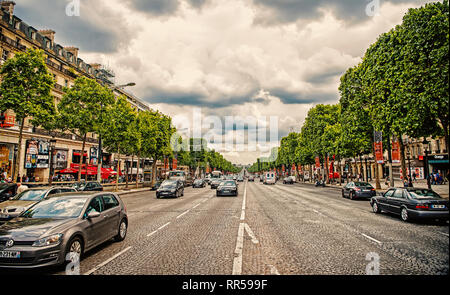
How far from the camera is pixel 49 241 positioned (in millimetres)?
5477

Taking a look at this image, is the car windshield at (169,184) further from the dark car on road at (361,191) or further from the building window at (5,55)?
the building window at (5,55)

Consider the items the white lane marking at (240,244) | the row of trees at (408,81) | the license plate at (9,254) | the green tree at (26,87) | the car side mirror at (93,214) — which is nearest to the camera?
the license plate at (9,254)

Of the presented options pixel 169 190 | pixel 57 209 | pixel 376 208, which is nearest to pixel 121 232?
pixel 57 209

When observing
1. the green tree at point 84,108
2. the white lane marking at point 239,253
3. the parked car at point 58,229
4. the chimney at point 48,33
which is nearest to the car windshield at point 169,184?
the green tree at point 84,108

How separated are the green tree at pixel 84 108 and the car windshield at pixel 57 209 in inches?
858

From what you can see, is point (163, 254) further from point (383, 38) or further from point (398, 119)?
point (383, 38)

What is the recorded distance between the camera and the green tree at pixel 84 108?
89.4 feet

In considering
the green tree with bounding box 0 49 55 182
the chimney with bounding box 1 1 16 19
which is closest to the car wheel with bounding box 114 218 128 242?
the green tree with bounding box 0 49 55 182

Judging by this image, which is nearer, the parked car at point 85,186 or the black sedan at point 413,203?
the black sedan at point 413,203

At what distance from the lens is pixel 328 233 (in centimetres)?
913

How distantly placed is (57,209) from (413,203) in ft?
42.0

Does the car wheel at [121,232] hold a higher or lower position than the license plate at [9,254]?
lower

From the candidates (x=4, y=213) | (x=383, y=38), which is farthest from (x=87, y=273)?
(x=383, y=38)
